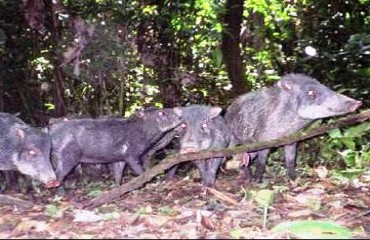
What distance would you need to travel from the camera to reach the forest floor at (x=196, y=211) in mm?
4316

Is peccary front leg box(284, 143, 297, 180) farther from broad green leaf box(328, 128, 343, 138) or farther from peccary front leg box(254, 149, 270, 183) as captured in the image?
broad green leaf box(328, 128, 343, 138)

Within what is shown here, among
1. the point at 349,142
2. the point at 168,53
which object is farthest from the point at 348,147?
the point at 168,53

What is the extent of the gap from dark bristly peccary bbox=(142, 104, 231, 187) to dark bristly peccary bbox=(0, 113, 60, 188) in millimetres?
1547

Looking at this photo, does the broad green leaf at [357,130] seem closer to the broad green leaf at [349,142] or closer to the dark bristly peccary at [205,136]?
the broad green leaf at [349,142]

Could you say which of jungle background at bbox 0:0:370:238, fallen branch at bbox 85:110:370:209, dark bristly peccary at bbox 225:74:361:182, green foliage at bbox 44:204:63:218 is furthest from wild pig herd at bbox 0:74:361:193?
green foliage at bbox 44:204:63:218

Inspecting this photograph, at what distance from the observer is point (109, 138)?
7.36 meters

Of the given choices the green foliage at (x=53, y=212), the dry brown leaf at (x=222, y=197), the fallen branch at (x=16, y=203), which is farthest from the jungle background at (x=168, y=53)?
the green foliage at (x=53, y=212)

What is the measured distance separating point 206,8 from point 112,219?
4.90 metres

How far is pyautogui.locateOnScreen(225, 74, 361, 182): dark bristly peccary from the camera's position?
21.7ft

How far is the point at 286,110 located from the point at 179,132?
1.34 meters

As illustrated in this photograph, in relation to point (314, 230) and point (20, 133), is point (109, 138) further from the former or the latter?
point (314, 230)

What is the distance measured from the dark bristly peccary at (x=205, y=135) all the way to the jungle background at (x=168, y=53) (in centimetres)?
132

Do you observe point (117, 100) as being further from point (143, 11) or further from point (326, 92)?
point (326, 92)

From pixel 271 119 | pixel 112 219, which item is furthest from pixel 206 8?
pixel 112 219
